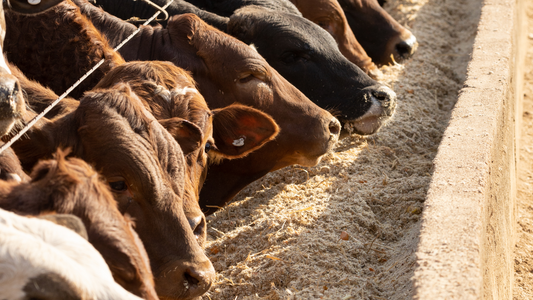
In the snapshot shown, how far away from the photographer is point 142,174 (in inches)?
102

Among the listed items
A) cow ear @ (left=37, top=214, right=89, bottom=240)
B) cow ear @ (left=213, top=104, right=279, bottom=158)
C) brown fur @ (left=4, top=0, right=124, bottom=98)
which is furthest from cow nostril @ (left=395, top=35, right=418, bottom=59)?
cow ear @ (left=37, top=214, right=89, bottom=240)

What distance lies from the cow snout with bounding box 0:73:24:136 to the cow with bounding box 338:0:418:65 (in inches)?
206

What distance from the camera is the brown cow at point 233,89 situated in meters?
4.31

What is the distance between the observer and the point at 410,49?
7070 mm

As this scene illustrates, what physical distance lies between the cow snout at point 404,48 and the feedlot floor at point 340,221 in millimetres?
837

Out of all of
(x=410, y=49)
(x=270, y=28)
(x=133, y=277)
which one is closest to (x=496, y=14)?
(x=410, y=49)

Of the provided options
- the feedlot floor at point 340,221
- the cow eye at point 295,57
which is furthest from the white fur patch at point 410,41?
the cow eye at point 295,57

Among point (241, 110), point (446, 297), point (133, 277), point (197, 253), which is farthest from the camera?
point (241, 110)

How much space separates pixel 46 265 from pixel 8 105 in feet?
3.57

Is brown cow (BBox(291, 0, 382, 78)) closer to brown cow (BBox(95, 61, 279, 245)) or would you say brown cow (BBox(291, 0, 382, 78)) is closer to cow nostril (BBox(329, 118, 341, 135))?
cow nostril (BBox(329, 118, 341, 135))

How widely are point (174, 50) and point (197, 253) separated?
2.10 meters

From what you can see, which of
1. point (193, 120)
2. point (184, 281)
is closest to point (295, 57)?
point (193, 120)

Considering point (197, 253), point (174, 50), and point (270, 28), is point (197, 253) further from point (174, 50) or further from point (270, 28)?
point (270, 28)

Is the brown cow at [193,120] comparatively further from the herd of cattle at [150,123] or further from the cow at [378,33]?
the cow at [378,33]
